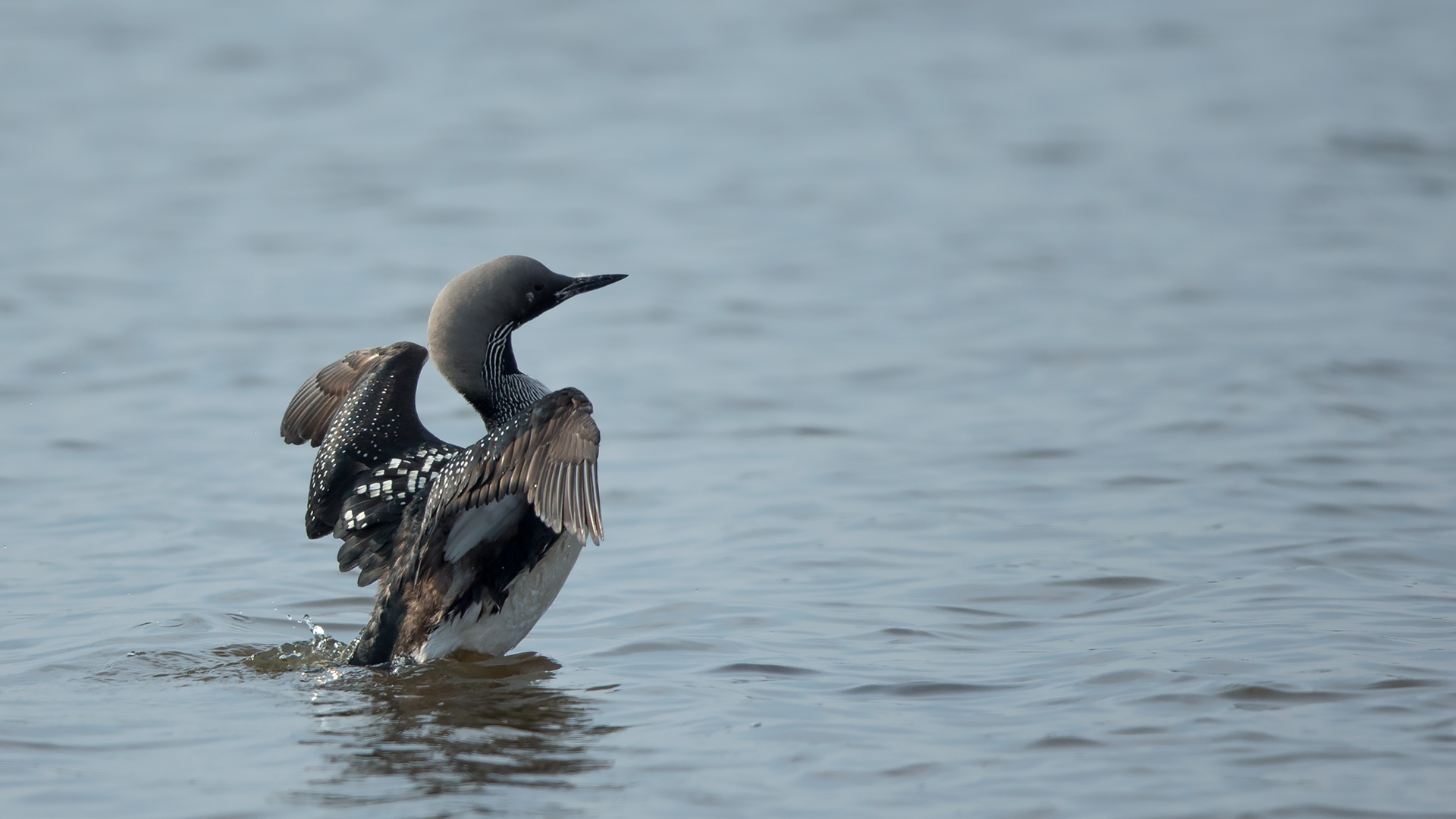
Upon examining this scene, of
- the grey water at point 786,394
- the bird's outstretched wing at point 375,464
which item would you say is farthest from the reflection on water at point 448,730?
the bird's outstretched wing at point 375,464

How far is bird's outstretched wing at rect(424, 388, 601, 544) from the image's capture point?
188 inches

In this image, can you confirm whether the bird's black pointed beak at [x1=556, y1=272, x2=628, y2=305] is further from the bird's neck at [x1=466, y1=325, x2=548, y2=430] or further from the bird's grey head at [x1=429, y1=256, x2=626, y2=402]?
the bird's neck at [x1=466, y1=325, x2=548, y2=430]

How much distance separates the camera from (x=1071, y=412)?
8180mm

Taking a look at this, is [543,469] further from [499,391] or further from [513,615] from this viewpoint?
[499,391]

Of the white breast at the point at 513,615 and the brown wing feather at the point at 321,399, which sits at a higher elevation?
the brown wing feather at the point at 321,399

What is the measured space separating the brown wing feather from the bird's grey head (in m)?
0.76

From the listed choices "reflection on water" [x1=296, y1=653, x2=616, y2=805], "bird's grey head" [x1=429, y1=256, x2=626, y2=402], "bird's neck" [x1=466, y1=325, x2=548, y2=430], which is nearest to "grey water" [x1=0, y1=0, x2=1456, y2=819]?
"reflection on water" [x1=296, y1=653, x2=616, y2=805]

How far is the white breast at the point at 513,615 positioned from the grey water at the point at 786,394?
0.11 meters

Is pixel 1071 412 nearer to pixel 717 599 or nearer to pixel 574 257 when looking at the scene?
pixel 717 599

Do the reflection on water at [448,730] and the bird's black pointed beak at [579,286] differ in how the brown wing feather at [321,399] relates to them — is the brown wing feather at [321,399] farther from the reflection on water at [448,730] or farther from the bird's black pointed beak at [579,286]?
the reflection on water at [448,730]

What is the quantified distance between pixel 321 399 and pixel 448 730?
207cm

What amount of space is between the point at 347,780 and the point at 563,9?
14668mm

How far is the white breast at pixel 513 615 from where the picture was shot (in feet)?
17.6

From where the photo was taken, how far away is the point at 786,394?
8703 millimetres
